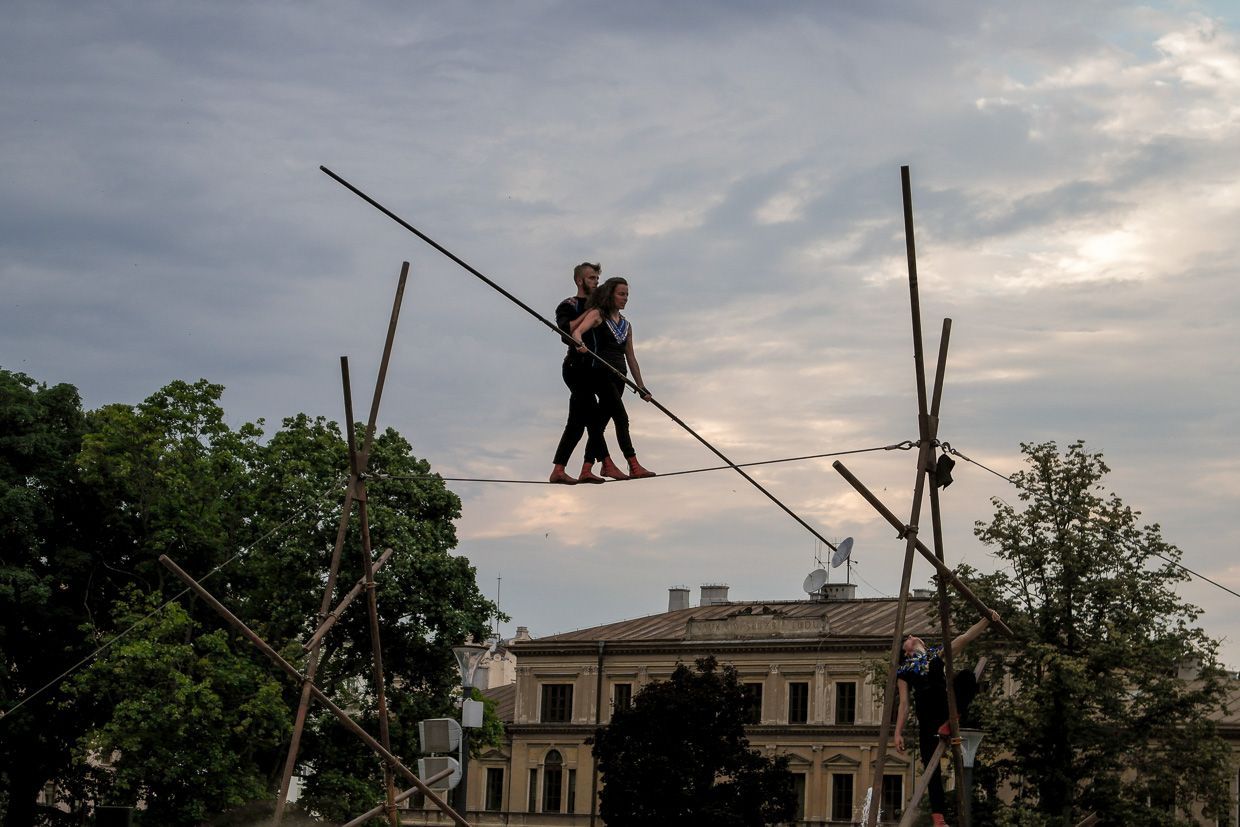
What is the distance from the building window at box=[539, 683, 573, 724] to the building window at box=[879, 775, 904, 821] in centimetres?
1355

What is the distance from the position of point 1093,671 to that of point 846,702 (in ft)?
87.6

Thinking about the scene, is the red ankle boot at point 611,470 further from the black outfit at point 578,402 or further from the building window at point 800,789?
the building window at point 800,789

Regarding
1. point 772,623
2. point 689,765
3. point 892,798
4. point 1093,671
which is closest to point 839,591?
point 772,623

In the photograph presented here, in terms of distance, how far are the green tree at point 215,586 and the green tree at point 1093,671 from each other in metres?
12.1

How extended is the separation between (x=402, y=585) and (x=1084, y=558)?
14450mm

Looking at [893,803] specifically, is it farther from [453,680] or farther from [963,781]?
[963,781]

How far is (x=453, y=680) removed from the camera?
40844 millimetres

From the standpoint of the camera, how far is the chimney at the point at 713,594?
7346 centimetres

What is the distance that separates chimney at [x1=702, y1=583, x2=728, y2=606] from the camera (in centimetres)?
7346

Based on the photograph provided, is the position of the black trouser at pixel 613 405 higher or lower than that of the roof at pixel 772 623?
lower

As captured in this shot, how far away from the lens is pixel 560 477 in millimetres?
15086

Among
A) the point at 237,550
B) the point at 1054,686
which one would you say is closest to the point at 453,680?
the point at 237,550

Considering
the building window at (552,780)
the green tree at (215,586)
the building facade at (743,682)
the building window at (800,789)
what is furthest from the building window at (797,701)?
the green tree at (215,586)

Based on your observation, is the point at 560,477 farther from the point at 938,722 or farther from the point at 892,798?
the point at 892,798
